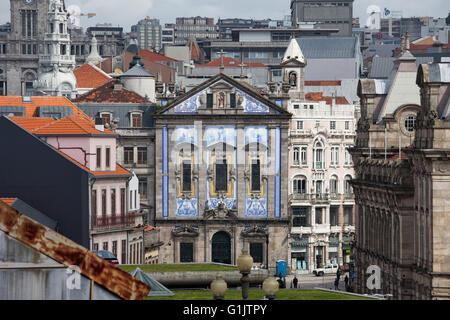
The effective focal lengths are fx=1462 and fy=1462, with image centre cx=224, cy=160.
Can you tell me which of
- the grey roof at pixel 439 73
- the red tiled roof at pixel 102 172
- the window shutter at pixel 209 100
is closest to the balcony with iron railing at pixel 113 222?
the red tiled roof at pixel 102 172

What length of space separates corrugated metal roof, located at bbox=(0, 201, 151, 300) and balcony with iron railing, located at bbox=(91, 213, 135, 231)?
55.5 metres

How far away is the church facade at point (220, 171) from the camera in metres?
113

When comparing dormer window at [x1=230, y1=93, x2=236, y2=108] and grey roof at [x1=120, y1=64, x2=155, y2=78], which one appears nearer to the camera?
dormer window at [x1=230, y1=93, x2=236, y2=108]

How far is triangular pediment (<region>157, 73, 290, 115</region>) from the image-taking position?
113 m

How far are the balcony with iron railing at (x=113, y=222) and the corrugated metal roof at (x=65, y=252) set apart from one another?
55.5 meters

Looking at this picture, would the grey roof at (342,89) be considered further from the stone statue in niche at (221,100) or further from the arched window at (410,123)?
the arched window at (410,123)

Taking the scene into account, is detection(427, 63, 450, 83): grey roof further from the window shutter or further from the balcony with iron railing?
the window shutter

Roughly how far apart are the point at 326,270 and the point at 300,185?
10.4 m

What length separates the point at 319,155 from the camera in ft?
425

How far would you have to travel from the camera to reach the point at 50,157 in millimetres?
66000

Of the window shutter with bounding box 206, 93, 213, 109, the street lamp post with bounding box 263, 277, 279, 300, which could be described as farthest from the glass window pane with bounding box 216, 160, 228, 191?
the street lamp post with bounding box 263, 277, 279, 300

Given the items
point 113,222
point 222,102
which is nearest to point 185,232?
point 222,102

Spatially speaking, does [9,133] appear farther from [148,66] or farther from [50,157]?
[148,66]
